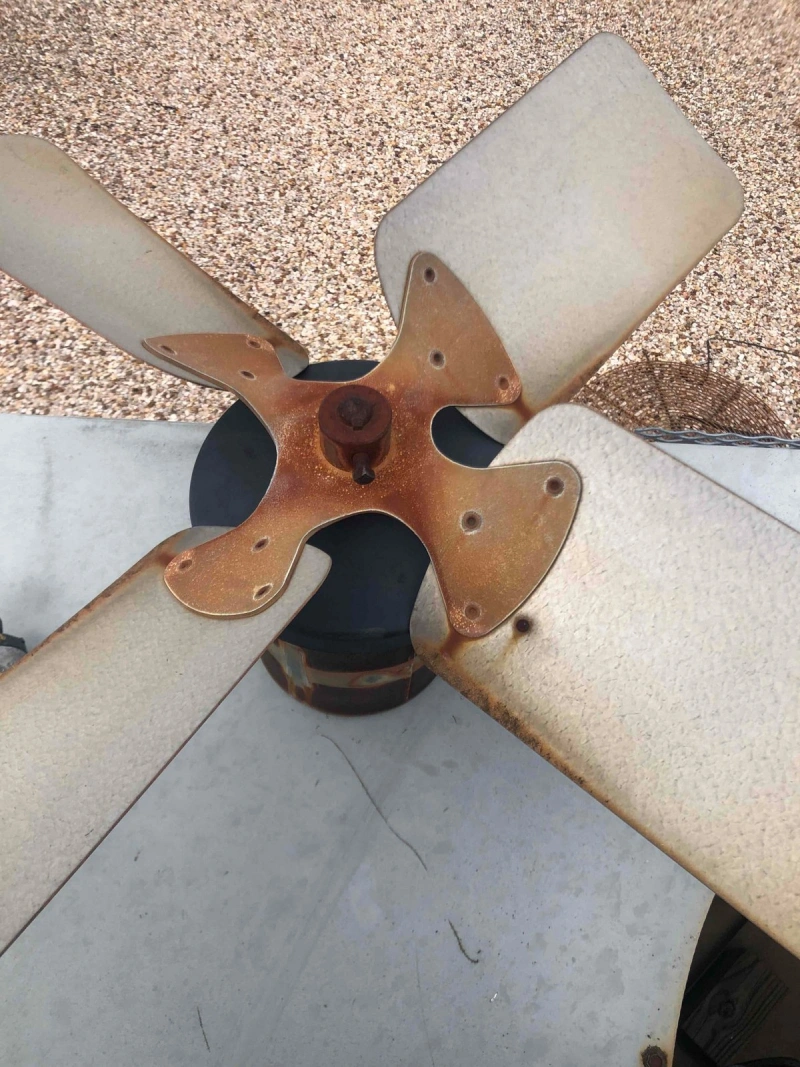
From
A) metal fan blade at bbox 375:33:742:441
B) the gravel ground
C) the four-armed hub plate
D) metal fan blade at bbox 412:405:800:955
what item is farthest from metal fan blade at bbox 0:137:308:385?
the gravel ground

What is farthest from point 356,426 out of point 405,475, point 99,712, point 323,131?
point 323,131

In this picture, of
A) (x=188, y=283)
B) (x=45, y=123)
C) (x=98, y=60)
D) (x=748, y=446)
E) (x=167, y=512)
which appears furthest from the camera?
(x=98, y=60)

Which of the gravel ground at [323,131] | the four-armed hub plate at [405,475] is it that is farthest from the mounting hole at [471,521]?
the gravel ground at [323,131]

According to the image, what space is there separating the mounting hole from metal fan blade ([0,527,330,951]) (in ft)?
0.66

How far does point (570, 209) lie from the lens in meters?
0.97

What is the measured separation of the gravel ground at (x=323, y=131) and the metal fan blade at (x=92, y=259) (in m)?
1.09

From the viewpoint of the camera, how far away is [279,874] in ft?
3.48

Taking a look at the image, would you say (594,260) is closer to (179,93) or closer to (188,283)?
(188,283)

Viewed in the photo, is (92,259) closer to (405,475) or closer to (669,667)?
(405,475)

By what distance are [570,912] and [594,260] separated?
951 millimetres

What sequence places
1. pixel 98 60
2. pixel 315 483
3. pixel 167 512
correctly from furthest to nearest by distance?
1. pixel 98 60
2. pixel 167 512
3. pixel 315 483

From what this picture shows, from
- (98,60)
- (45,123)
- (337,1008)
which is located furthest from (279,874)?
(98,60)

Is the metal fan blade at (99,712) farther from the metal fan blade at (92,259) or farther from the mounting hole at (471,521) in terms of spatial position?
the metal fan blade at (92,259)

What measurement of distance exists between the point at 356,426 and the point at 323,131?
7.39ft
